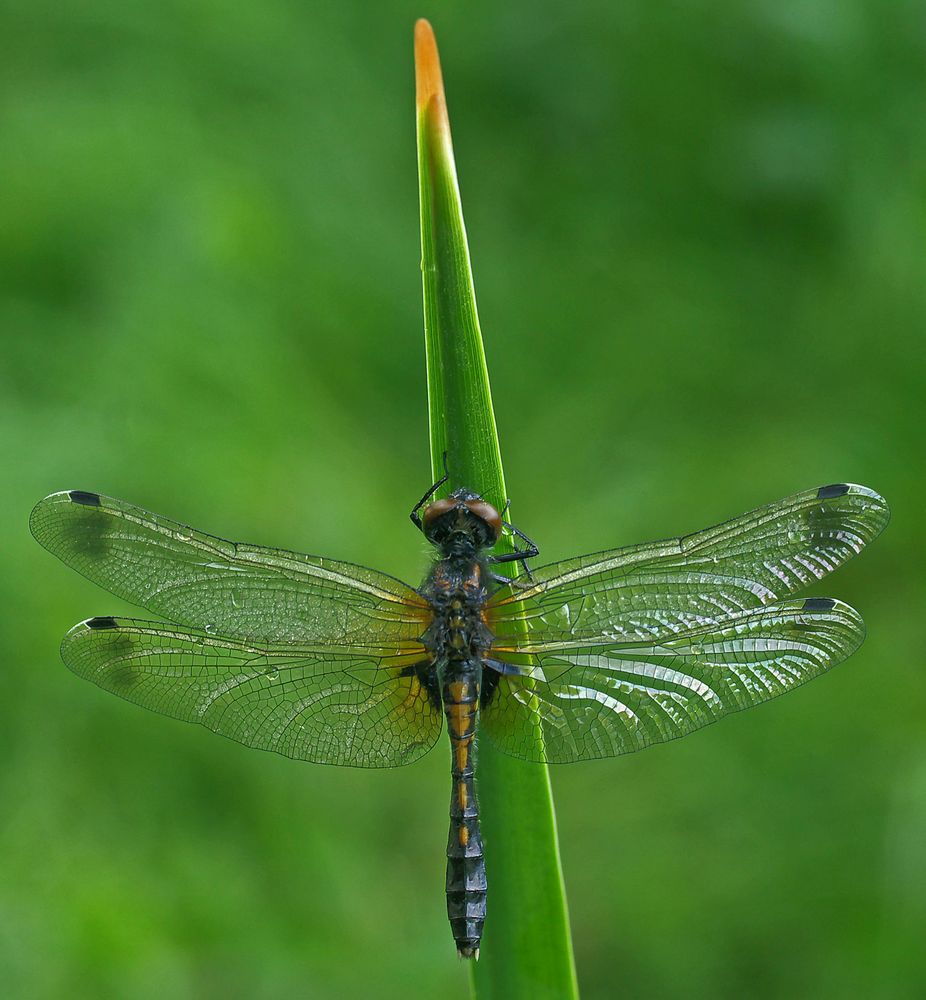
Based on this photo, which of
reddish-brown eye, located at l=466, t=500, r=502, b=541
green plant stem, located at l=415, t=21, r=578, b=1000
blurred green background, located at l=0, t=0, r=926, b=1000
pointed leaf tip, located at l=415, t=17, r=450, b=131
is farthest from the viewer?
A: blurred green background, located at l=0, t=0, r=926, b=1000

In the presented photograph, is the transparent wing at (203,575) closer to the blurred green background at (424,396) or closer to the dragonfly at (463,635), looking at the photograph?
the dragonfly at (463,635)

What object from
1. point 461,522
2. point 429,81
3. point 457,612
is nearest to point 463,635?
point 457,612

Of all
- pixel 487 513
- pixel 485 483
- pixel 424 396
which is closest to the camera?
pixel 485 483

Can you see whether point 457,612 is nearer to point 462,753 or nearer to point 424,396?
point 462,753

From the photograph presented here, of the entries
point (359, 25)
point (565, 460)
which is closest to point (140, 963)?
point (565, 460)

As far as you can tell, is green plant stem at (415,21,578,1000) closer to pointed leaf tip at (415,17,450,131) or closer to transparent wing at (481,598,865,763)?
pointed leaf tip at (415,17,450,131)

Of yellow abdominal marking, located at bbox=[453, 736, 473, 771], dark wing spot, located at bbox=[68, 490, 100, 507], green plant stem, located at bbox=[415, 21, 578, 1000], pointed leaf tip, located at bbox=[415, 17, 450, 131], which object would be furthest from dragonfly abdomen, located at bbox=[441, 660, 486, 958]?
pointed leaf tip, located at bbox=[415, 17, 450, 131]

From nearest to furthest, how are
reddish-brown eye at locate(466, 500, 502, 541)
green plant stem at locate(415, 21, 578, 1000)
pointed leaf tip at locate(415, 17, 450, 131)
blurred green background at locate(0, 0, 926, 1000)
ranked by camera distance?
green plant stem at locate(415, 21, 578, 1000), pointed leaf tip at locate(415, 17, 450, 131), reddish-brown eye at locate(466, 500, 502, 541), blurred green background at locate(0, 0, 926, 1000)
